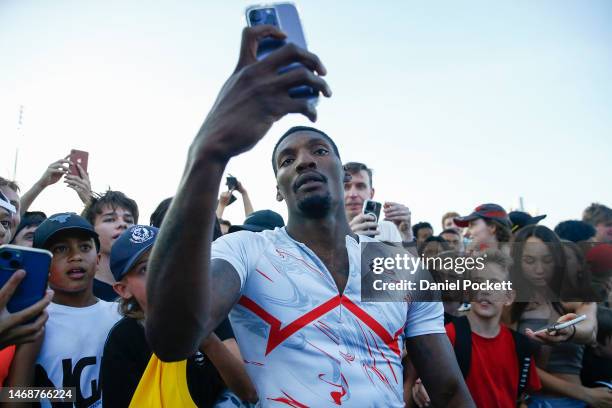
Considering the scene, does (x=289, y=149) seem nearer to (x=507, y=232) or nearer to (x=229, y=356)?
(x=229, y=356)

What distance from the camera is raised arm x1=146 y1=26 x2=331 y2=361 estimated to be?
1.17 m

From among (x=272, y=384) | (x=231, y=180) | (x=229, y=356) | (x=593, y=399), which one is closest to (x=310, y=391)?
(x=272, y=384)

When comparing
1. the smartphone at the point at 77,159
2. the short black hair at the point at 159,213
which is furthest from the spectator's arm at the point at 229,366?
the smartphone at the point at 77,159

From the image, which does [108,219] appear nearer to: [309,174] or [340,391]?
[309,174]

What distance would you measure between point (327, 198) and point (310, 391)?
1.11 metres

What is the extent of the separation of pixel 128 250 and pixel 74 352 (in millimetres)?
754

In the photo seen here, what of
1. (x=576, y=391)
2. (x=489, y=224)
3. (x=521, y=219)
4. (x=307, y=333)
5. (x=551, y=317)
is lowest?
(x=576, y=391)

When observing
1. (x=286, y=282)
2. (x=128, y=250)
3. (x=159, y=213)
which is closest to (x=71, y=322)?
(x=128, y=250)

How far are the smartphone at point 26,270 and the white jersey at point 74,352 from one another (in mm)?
800

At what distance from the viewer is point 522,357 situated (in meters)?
3.77

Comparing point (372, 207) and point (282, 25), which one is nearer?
point (282, 25)

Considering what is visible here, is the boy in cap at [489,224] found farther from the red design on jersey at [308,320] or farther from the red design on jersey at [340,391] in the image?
the red design on jersey at [340,391]

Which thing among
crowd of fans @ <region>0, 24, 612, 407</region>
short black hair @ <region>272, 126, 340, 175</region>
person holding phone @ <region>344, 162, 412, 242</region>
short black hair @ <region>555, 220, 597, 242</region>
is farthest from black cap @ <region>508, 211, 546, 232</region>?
short black hair @ <region>272, 126, 340, 175</region>

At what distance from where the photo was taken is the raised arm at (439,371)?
2438 millimetres
